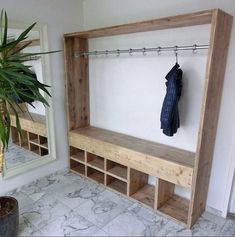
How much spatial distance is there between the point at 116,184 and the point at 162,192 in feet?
2.18

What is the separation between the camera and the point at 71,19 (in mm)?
2898

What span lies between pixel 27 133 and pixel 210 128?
2092 mm

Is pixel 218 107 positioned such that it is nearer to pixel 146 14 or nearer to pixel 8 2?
pixel 146 14

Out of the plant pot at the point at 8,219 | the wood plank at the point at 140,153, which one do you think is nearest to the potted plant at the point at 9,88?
the plant pot at the point at 8,219

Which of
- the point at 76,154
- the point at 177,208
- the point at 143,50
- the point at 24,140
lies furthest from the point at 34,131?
the point at 177,208

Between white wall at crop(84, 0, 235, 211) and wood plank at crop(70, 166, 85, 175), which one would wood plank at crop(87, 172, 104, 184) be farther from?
white wall at crop(84, 0, 235, 211)

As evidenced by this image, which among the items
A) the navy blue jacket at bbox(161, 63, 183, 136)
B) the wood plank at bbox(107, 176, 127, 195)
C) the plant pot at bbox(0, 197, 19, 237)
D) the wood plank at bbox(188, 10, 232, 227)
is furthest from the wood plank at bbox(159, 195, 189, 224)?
the plant pot at bbox(0, 197, 19, 237)

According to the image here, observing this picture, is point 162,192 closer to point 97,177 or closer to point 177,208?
point 177,208

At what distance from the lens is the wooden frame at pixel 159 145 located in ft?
5.99

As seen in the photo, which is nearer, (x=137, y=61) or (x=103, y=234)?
(x=103, y=234)

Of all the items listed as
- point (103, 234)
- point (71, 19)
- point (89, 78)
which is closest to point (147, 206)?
point (103, 234)

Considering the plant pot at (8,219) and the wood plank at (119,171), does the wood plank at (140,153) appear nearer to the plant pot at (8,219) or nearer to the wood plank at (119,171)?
the wood plank at (119,171)

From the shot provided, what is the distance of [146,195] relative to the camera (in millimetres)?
2531

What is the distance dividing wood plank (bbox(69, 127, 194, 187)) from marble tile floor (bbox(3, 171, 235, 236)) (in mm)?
442
